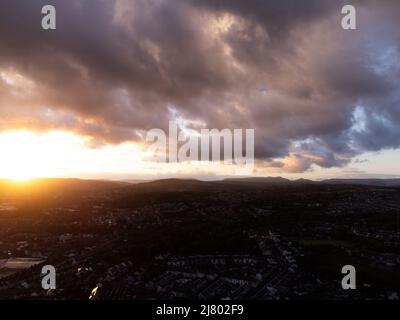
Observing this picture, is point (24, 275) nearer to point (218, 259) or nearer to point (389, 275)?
point (218, 259)

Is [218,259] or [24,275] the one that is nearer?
[24,275]
